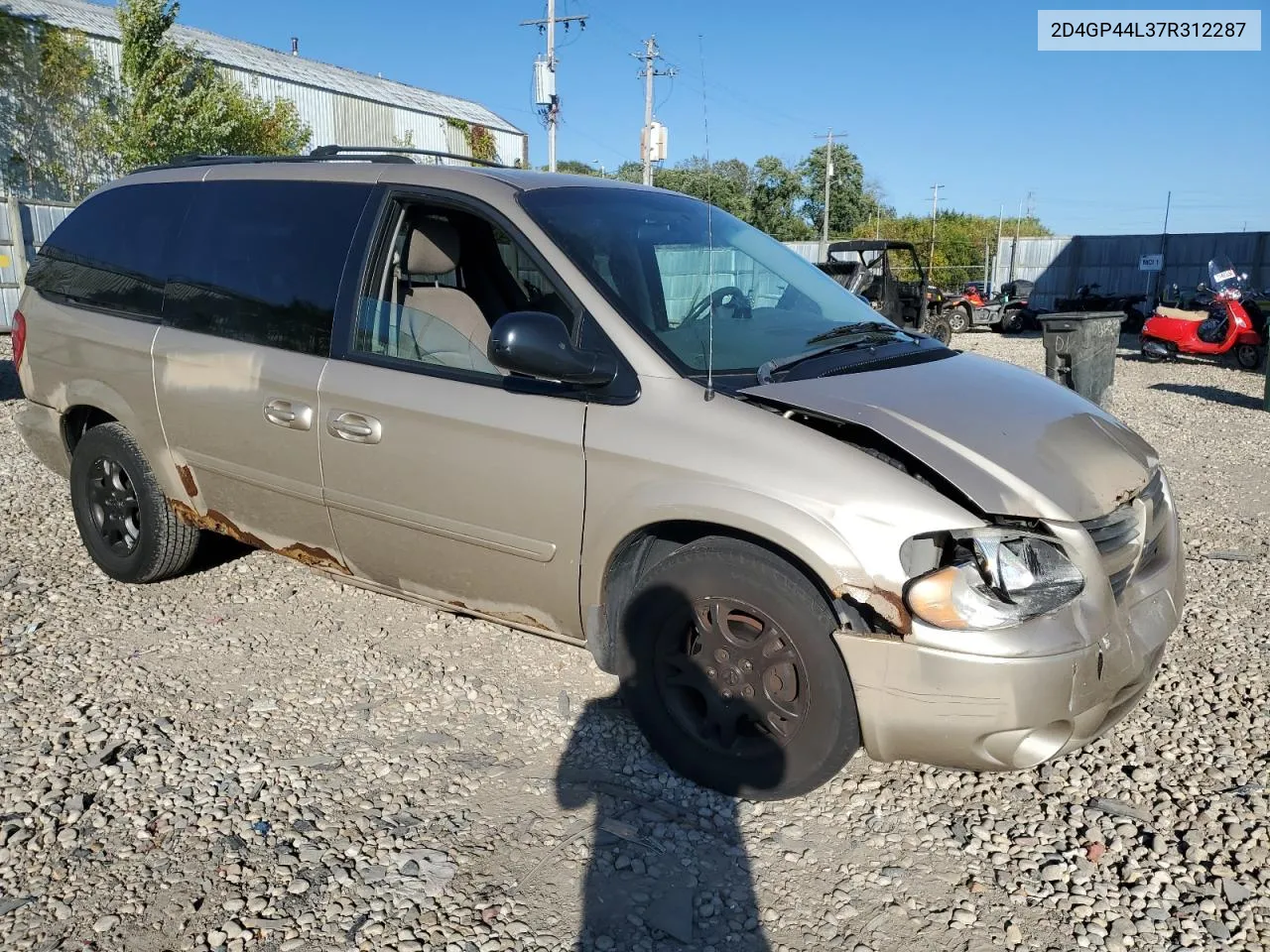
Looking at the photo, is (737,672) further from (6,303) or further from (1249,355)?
(6,303)

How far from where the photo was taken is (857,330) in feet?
11.6

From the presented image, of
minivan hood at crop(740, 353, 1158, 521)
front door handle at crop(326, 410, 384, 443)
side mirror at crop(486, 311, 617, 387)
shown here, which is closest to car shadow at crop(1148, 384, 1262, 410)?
minivan hood at crop(740, 353, 1158, 521)

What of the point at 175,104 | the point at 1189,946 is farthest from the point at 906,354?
the point at 175,104

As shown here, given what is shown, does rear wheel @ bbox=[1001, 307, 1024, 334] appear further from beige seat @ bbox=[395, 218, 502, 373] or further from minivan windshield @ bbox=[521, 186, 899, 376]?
beige seat @ bbox=[395, 218, 502, 373]

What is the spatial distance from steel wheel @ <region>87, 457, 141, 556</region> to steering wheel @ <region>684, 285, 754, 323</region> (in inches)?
110

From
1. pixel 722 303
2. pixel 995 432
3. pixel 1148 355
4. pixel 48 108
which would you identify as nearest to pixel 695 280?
pixel 722 303

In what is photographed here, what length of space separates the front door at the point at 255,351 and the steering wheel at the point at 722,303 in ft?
4.42

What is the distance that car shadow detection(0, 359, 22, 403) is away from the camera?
1020cm

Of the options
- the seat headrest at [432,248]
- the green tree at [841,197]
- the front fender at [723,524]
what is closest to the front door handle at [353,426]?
the seat headrest at [432,248]

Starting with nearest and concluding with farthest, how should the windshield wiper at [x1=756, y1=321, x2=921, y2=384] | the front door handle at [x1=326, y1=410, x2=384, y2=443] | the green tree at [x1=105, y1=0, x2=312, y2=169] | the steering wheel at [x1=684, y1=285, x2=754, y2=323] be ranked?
the windshield wiper at [x1=756, y1=321, x2=921, y2=384], the steering wheel at [x1=684, y1=285, x2=754, y2=323], the front door handle at [x1=326, y1=410, x2=384, y2=443], the green tree at [x1=105, y1=0, x2=312, y2=169]

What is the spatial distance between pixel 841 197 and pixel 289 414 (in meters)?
46.6

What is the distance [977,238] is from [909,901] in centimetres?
4192

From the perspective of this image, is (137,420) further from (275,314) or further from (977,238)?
(977,238)

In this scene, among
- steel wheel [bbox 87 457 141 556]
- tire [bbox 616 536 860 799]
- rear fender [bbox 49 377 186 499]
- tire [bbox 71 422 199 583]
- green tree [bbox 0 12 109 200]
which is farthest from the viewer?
green tree [bbox 0 12 109 200]
